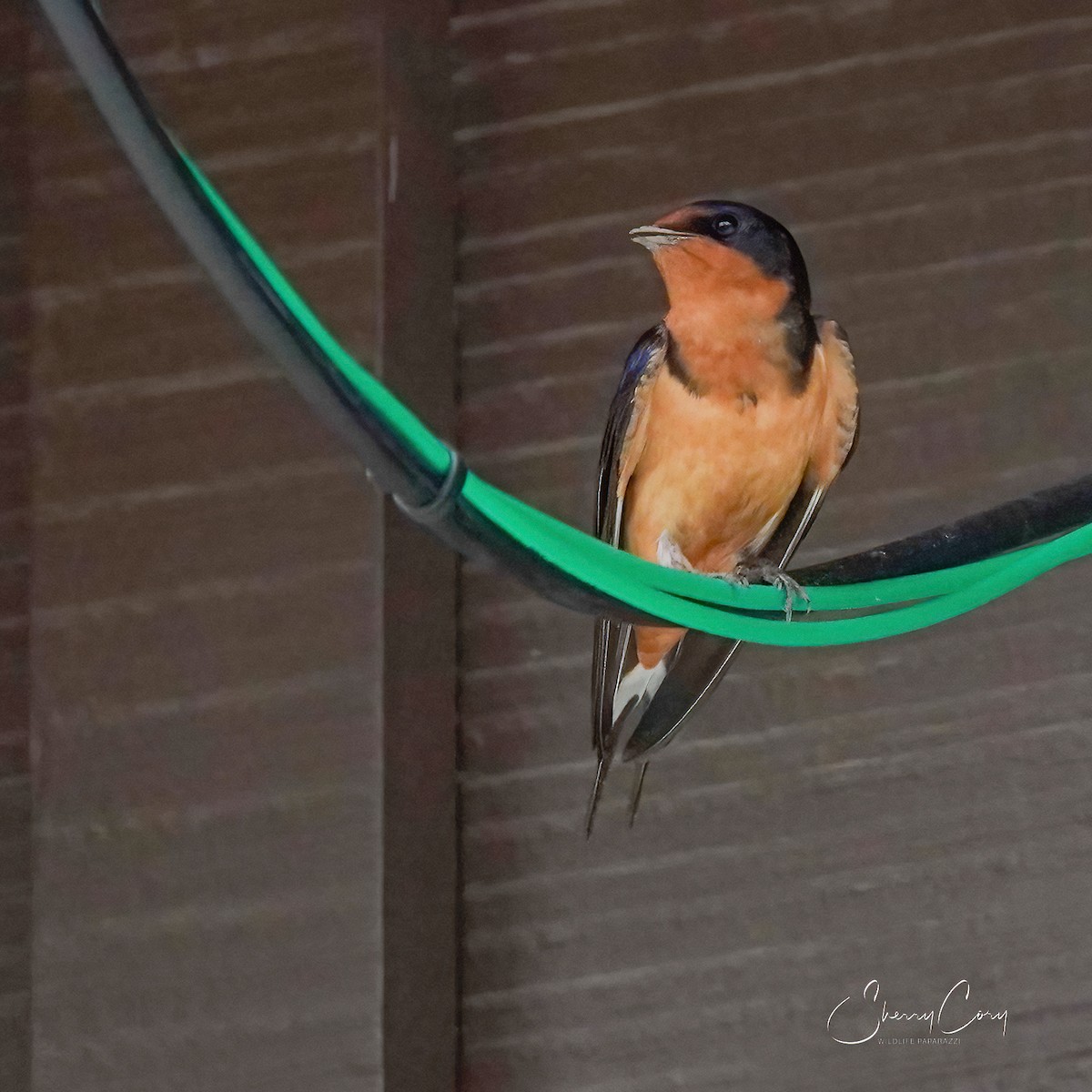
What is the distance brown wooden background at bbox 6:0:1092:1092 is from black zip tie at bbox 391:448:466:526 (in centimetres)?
96

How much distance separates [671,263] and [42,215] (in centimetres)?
80

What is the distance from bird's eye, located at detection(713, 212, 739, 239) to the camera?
155 centimetres

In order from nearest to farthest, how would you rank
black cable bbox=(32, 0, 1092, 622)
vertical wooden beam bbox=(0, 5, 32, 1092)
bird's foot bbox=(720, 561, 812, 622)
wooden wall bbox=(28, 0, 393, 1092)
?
black cable bbox=(32, 0, 1092, 622)
bird's foot bbox=(720, 561, 812, 622)
wooden wall bbox=(28, 0, 393, 1092)
vertical wooden beam bbox=(0, 5, 32, 1092)

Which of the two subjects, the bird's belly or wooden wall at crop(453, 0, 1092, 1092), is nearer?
the bird's belly

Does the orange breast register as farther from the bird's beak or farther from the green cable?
the green cable

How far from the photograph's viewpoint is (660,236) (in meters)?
1.54

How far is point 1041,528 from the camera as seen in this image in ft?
3.36

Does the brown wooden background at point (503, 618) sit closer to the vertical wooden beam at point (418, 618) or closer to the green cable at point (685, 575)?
the vertical wooden beam at point (418, 618)

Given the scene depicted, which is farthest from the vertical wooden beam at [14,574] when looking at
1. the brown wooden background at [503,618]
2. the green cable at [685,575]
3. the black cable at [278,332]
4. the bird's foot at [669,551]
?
the black cable at [278,332]

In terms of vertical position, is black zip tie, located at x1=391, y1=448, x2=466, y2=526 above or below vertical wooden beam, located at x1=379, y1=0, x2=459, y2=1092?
above

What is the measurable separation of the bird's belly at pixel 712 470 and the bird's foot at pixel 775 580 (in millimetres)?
53

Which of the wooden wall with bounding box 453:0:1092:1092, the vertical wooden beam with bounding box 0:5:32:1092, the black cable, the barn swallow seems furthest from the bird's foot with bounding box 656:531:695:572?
the vertical wooden beam with bounding box 0:5:32:1092

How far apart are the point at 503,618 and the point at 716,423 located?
0.43 metres

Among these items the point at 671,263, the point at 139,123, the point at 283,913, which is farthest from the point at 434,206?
the point at 139,123
